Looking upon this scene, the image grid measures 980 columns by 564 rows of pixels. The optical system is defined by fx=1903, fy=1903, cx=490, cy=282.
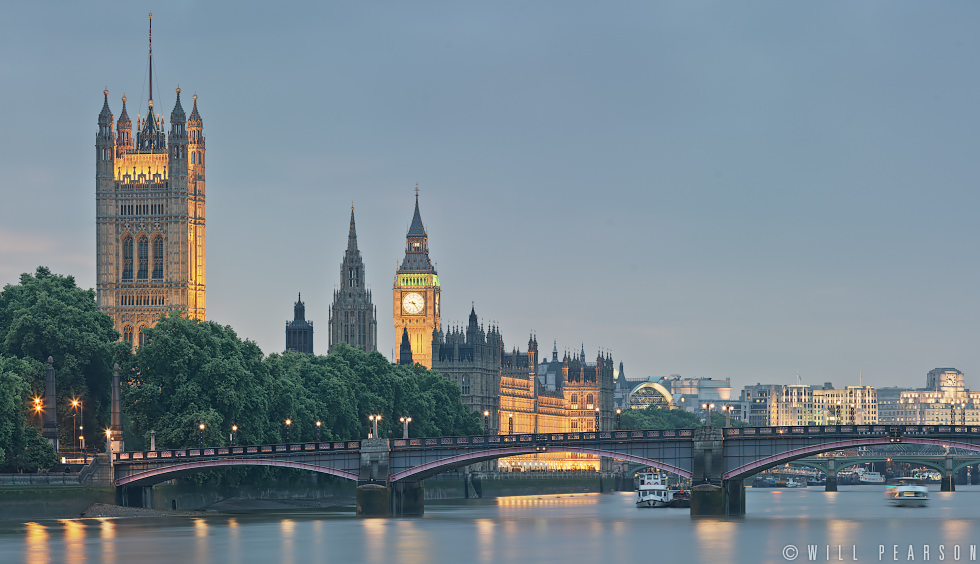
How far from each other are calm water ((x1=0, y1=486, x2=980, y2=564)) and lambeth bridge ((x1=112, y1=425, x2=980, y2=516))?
2.94 metres

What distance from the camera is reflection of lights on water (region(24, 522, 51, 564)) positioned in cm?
9275

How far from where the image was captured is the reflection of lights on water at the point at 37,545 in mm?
92750

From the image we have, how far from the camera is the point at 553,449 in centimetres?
13025

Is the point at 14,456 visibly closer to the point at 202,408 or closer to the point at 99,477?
the point at 99,477

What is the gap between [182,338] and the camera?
14200 cm

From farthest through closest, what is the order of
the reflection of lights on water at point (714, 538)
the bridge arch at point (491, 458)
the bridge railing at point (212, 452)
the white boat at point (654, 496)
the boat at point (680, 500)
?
the white boat at point (654, 496) → the boat at point (680, 500) → the bridge arch at point (491, 458) → the bridge railing at point (212, 452) → the reflection of lights on water at point (714, 538)

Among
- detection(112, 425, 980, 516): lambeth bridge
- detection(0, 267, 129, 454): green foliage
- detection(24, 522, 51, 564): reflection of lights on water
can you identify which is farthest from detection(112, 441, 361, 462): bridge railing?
detection(24, 522, 51, 564): reflection of lights on water

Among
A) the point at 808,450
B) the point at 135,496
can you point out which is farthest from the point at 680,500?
the point at 135,496

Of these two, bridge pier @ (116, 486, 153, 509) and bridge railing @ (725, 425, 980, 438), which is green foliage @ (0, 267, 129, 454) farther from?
bridge railing @ (725, 425, 980, 438)

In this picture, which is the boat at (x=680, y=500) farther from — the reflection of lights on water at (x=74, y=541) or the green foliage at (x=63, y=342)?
the reflection of lights on water at (x=74, y=541)

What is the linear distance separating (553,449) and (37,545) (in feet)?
136

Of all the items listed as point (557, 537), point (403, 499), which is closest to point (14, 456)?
point (403, 499)

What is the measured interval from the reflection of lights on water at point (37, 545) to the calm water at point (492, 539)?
52 millimetres

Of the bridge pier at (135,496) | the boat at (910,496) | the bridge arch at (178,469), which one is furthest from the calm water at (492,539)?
the boat at (910,496)
